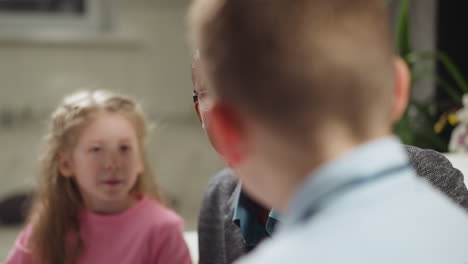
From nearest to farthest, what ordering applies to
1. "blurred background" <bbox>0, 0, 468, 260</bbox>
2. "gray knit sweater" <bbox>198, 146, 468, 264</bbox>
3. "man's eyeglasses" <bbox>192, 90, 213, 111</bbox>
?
"man's eyeglasses" <bbox>192, 90, 213, 111</bbox>
"gray knit sweater" <bbox>198, 146, 468, 264</bbox>
"blurred background" <bbox>0, 0, 468, 260</bbox>

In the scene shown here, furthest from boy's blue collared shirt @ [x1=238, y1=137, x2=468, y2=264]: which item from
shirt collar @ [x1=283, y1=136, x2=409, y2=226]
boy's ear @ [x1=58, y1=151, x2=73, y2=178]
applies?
boy's ear @ [x1=58, y1=151, x2=73, y2=178]

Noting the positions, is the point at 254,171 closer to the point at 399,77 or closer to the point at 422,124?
the point at 399,77

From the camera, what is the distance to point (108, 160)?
1217 millimetres

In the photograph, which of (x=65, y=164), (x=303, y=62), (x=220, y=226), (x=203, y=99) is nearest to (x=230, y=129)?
(x=303, y=62)

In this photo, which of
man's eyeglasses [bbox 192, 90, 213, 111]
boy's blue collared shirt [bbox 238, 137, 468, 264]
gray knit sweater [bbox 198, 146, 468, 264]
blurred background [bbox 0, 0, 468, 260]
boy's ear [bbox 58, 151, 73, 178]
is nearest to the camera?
boy's blue collared shirt [bbox 238, 137, 468, 264]

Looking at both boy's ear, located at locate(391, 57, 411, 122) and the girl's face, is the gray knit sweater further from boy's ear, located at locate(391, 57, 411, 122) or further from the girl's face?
boy's ear, located at locate(391, 57, 411, 122)

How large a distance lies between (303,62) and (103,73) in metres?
3.35

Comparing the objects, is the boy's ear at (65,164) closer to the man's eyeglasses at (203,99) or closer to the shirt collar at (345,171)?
the man's eyeglasses at (203,99)

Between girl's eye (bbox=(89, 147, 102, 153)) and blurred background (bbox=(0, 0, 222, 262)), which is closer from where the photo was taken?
girl's eye (bbox=(89, 147, 102, 153))

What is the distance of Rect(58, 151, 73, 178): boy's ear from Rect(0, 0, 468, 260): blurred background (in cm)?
212

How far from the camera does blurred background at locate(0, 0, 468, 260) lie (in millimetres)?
3473

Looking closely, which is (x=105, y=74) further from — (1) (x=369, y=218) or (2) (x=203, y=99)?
(1) (x=369, y=218)

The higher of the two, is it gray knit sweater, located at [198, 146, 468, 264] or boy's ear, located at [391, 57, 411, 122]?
boy's ear, located at [391, 57, 411, 122]

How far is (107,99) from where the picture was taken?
129 centimetres
